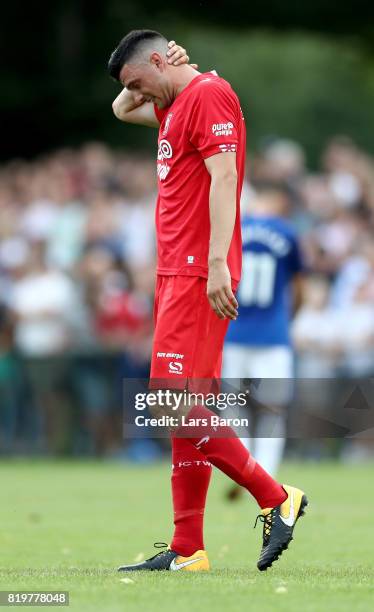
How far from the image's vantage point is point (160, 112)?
7762mm

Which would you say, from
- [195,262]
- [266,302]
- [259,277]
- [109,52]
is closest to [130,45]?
[195,262]

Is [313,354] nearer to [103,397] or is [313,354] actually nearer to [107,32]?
[103,397]

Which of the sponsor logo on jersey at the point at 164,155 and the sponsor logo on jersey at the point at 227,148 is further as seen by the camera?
the sponsor logo on jersey at the point at 164,155

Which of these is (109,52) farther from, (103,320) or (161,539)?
(161,539)

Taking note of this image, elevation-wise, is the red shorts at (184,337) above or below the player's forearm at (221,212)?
below

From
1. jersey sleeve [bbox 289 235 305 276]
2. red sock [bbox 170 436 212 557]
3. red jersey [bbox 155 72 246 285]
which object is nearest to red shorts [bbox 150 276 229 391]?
red jersey [bbox 155 72 246 285]

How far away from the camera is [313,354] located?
57.3 feet

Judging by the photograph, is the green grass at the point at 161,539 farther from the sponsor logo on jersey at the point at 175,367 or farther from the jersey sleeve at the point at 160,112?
the jersey sleeve at the point at 160,112

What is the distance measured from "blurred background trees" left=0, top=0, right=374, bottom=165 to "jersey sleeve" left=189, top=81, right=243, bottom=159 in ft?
69.4

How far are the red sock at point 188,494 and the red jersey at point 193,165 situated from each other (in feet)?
2.97

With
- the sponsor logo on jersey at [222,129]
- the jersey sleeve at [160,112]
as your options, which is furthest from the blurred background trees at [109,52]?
the sponsor logo on jersey at [222,129]

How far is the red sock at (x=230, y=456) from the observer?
24.1ft

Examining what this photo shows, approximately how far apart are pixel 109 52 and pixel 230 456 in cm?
2230

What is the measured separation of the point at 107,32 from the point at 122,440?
42.6 feet
